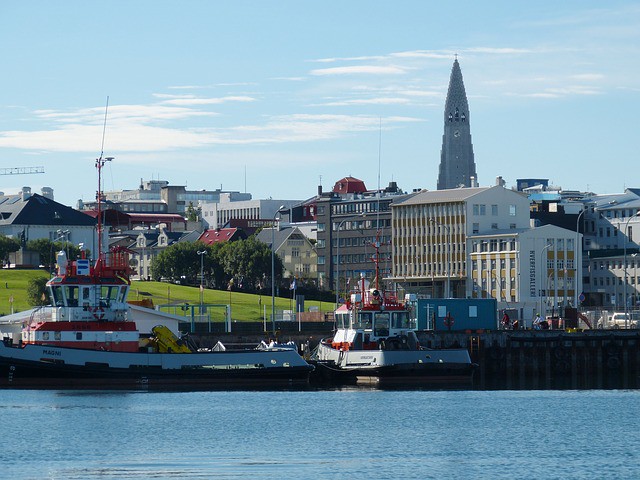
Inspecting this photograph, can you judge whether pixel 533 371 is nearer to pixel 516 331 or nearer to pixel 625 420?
pixel 516 331

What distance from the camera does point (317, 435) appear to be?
78938mm

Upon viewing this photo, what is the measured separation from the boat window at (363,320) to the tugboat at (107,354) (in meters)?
6.37

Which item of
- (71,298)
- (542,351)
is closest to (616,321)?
(542,351)

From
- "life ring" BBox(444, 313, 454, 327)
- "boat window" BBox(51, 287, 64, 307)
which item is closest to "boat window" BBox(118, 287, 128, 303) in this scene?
"boat window" BBox(51, 287, 64, 307)

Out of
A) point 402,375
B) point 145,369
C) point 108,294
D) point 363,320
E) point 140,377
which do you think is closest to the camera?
point 140,377

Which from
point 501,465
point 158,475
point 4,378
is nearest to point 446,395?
point 4,378

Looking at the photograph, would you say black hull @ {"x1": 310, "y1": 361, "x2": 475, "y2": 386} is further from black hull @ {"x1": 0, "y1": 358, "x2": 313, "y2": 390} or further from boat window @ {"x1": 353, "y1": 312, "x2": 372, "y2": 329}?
black hull @ {"x1": 0, "y1": 358, "x2": 313, "y2": 390}

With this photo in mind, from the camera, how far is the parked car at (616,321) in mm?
161125

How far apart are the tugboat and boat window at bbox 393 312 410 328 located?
789 centimetres

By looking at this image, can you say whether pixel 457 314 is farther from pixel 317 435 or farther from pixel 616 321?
pixel 317 435

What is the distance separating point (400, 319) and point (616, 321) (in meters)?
57.5

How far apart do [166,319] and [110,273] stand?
2549 centimetres

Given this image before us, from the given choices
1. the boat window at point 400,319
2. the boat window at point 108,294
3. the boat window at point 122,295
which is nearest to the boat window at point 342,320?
the boat window at point 400,319

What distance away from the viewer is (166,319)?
427 feet
